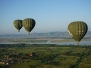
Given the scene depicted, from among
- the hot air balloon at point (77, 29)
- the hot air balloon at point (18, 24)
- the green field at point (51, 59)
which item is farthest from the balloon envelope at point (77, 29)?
the hot air balloon at point (18, 24)

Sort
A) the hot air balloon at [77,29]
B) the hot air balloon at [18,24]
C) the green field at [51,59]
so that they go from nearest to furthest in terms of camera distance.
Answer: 1. the hot air balloon at [77,29]
2. the hot air balloon at [18,24]
3. the green field at [51,59]

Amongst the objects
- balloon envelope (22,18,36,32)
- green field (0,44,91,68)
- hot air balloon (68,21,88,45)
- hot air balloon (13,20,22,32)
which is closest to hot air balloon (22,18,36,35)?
balloon envelope (22,18,36,32)

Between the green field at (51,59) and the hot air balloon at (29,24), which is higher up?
the hot air balloon at (29,24)

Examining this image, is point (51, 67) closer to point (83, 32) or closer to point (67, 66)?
point (67, 66)

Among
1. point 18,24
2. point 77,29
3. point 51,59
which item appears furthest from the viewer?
point 51,59

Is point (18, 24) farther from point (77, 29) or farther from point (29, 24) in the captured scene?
point (77, 29)

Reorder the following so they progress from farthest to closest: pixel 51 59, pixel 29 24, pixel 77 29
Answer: pixel 51 59 < pixel 29 24 < pixel 77 29

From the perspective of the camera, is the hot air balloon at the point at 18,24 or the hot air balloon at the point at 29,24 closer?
the hot air balloon at the point at 29,24

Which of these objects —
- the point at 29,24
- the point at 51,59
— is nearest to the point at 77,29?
the point at 29,24

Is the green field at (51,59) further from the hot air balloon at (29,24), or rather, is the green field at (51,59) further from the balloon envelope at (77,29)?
the balloon envelope at (77,29)

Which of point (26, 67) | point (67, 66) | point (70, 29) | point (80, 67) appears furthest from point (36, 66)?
point (70, 29)

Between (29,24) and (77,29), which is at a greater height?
(29,24)
